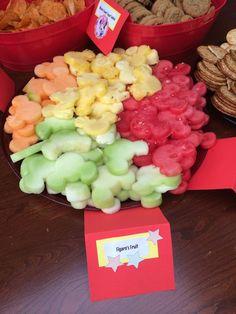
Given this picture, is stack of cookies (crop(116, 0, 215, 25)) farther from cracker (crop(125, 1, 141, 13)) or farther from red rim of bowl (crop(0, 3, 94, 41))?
red rim of bowl (crop(0, 3, 94, 41))

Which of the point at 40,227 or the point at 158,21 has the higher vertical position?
the point at 158,21

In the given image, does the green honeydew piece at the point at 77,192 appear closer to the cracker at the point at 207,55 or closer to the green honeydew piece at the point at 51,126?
the green honeydew piece at the point at 51,126

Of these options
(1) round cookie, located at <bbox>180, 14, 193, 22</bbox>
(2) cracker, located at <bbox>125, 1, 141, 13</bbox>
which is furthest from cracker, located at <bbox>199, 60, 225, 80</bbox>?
(2) cracker, located at <bbox>125, 1, 141, 13</bbox>

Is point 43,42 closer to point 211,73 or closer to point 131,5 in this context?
point 131,5

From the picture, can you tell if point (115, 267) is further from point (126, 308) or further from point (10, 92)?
point (10, 92)

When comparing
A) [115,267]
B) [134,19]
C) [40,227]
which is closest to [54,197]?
[40,227]

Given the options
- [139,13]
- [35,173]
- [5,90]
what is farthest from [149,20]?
[35,173]
